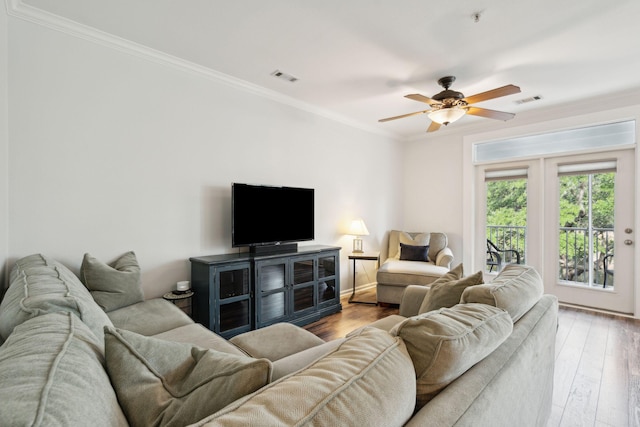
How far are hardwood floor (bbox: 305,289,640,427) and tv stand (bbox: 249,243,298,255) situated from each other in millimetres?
877

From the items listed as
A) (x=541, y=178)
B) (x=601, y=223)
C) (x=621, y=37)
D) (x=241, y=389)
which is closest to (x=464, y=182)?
(x=541, y=178)

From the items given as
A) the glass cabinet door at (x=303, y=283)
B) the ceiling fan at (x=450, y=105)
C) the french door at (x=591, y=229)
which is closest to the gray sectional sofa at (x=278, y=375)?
the glass cabinet door at (x=303, y=283)

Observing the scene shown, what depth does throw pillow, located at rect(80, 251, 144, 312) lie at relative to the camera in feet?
7.12

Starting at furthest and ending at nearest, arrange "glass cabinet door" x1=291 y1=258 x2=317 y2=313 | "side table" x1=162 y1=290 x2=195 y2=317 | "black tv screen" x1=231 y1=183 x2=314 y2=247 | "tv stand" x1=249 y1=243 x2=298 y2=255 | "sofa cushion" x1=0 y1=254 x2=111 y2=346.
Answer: "glass cabinet door" x1=291 y1=258 x2=317 y2=313 < "tv stand" x1=249 y1=243 x2=298 y2=255 < "black tv screen" x1=231 y1=183 x2=314 y2=247 < "side table" x1=162 y1=290 x2=195 y2=317 < "sofa cushion" x1=0 y1=254 x2=111 y2=346

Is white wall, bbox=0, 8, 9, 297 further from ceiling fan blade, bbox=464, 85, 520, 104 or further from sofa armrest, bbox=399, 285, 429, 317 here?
ceiling fan blade, bbox=464, 85, 520, 104

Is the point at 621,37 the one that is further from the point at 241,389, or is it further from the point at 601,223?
the point at 241,389

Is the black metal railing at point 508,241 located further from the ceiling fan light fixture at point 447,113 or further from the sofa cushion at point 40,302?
the sofa cushion at point 40,302

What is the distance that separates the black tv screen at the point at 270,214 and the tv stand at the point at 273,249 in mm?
48

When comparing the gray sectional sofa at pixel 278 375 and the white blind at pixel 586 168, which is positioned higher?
the white blind at pixel 586 168

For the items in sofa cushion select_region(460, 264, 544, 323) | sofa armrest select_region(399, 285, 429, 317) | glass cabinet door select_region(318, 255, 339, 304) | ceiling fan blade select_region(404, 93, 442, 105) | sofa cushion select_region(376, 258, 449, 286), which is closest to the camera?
sofa cushion select_region(460, 264, 544, 323)

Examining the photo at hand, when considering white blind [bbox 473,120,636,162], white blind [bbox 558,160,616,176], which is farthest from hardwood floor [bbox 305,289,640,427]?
white blind [bbox 473,120,636,162]

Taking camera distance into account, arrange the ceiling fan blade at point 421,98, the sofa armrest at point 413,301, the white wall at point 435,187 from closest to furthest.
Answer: the sofa armrest at point 413,301, the ceiling fan blade at point 421,98, the white wall at point 435,187

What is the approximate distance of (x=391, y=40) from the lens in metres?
2.55

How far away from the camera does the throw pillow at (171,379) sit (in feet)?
2.24
